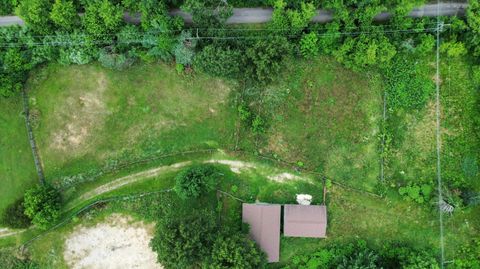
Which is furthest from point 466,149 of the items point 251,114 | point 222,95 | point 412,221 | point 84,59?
point 84,59

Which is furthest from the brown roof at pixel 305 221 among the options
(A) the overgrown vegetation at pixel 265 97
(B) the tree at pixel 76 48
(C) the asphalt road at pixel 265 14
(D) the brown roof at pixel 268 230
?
(B) the tree at pixel 76 48

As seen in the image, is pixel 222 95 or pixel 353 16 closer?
pixel 353 16

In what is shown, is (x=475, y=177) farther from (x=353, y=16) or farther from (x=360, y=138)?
(x=353, y=16)

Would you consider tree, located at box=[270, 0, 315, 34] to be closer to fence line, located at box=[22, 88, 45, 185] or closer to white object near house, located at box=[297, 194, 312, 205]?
white object near house, located at box=[297, 194, 312, 205]

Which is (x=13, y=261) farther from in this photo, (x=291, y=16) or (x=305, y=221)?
(x=291, y=16)

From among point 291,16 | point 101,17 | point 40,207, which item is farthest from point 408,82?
point 40,207

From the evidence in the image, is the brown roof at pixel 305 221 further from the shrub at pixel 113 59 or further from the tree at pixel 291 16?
the shrub at pixel 113 59
